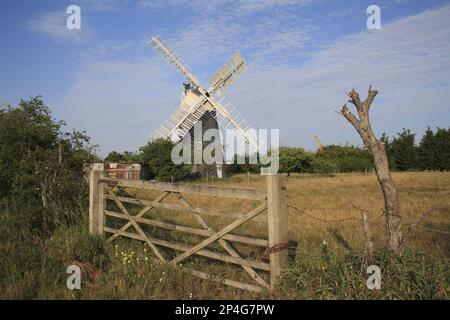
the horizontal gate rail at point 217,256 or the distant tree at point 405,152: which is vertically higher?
the distant tree at point 405,152

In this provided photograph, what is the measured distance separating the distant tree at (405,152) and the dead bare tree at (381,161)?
4700cm

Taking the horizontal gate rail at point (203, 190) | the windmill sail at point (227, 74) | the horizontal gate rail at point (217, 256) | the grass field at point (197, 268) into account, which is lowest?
the grass field at point (197, 268)

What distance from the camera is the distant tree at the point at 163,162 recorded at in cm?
2808

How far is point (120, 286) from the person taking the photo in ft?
14.3

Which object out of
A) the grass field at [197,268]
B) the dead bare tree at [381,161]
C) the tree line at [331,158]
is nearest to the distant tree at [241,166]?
the tree line at [331,158]

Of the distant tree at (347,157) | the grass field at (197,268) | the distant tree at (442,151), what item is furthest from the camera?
the distant tree at (347,157)

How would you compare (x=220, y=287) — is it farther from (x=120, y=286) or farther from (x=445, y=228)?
(x=445, y=228)

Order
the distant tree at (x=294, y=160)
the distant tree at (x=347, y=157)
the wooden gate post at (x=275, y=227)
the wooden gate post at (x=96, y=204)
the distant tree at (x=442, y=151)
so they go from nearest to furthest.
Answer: the wooden gate post at (x=275, y=227) < the wooden gate post at (x=96, y=204) < the distant tree at (x=294, y=160) < the distant tree at (x=442, y=151) < the distant tree at (x=347, y=157)

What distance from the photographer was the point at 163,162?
2823 cm

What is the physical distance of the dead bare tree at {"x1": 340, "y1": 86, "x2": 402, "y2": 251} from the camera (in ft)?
14.9

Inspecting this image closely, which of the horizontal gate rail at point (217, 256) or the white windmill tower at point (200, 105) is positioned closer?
the horizontal gate rail at point (217, 256)

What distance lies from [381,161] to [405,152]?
47254 mm

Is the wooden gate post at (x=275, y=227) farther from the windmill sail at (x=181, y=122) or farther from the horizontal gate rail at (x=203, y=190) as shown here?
the windmill sail at (x=181, y=122)

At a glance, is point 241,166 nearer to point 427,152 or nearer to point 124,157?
point 124,157
